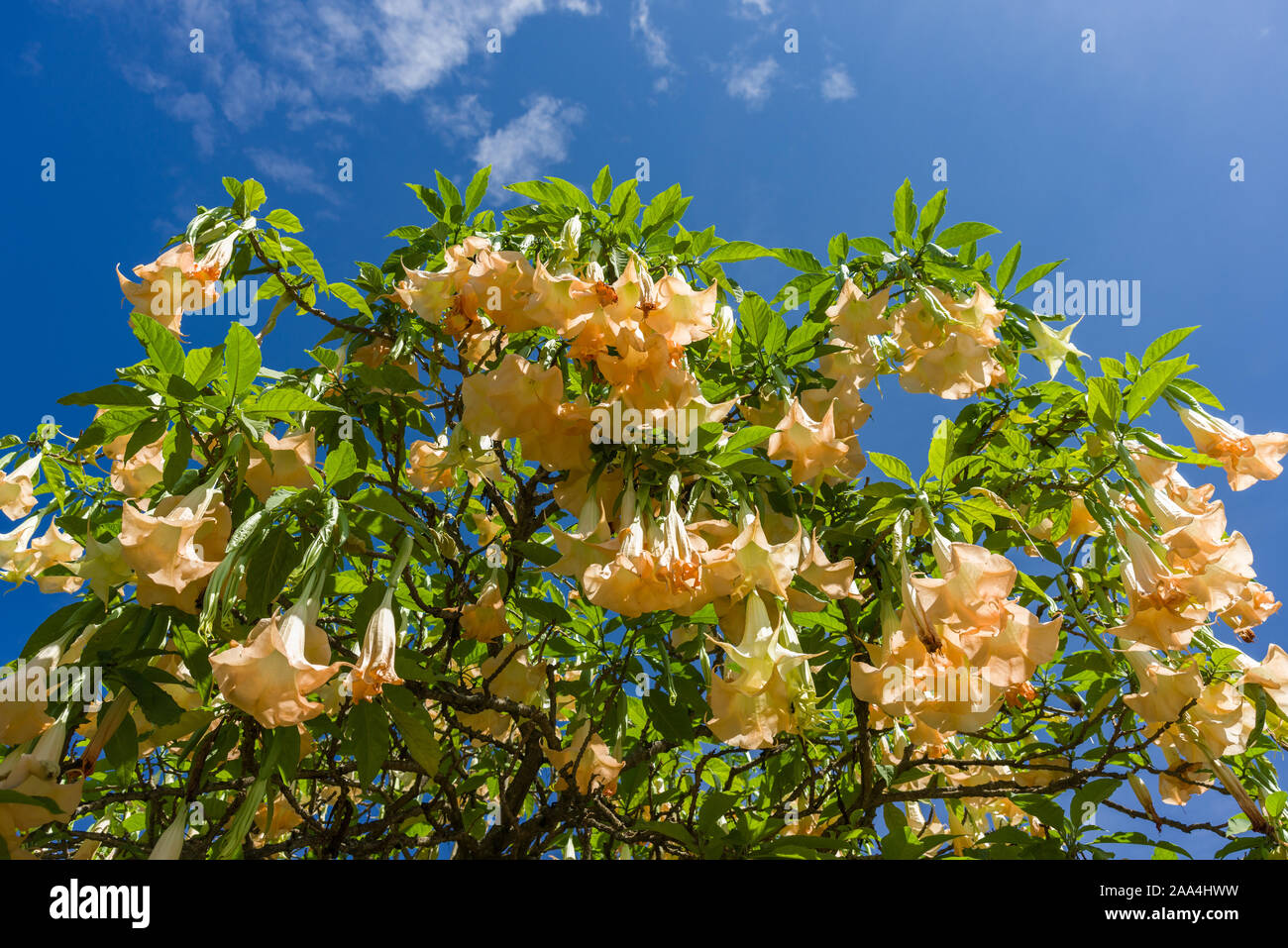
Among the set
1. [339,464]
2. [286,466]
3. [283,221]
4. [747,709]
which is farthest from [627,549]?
[283,221]

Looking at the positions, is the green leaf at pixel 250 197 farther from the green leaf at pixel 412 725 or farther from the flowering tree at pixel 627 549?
the green leaf at pixel 412 725

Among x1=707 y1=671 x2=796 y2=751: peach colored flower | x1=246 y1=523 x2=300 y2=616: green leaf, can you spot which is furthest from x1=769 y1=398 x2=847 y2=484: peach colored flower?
x1=246 y1=523 x2=300 y2=616: green leaf

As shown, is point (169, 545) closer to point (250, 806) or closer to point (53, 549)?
point (250, 806)

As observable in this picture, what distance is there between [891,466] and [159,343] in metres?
1.82

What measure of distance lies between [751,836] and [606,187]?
1996 mm

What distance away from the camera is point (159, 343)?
1744mm

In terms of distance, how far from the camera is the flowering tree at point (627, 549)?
1687 millimetres

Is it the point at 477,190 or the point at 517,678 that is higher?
the point at 477,190

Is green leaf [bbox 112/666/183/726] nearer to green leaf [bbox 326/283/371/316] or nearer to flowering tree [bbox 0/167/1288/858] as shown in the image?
flowering tree [bbox 0/167/1288/858]

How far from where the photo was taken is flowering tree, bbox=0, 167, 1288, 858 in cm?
169

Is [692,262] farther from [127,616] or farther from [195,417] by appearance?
[127,616]

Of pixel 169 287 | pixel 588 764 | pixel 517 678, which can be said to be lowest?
pixel 588 764

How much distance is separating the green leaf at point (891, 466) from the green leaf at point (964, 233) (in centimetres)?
Result: 115
